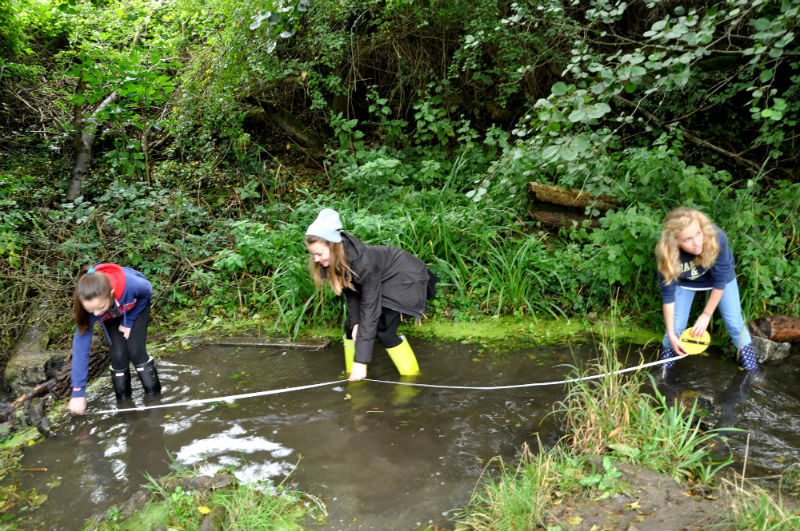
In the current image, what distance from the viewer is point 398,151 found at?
8102mm

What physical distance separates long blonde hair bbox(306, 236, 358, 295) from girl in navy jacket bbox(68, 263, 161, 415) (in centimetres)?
133

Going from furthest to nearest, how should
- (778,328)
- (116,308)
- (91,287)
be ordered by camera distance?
(778,328), (116,308), (91,287)

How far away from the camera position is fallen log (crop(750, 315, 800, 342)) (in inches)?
177

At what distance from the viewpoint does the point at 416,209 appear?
6.55m

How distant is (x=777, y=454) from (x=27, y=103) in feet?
33.3

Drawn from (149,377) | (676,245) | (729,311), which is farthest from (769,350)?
(149,377)

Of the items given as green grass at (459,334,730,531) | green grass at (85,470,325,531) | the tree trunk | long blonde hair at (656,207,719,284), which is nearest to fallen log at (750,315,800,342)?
long blonde hair at (656,207,719,284)

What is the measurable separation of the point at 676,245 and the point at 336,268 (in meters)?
2.48

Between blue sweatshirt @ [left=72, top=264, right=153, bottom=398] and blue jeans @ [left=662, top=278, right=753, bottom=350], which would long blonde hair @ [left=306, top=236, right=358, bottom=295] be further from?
blue jeans @ [left=662, top=278, right=753, bottom=350]

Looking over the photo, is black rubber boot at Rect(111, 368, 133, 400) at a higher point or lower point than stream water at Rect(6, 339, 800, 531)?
higher

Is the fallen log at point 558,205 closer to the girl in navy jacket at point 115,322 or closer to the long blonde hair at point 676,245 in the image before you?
the long blonde hair at point 676,245

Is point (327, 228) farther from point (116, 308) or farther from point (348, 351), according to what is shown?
point (116, 308)

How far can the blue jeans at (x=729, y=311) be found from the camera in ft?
13.6

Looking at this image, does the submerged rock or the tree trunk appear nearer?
the submerged rock
